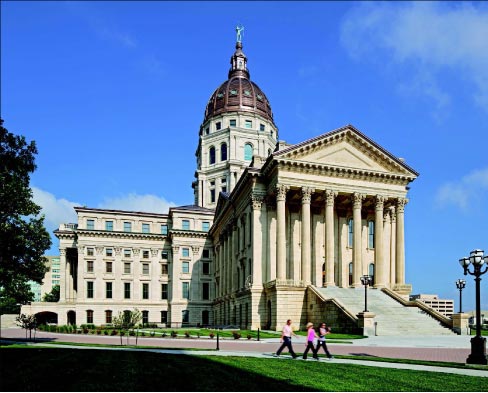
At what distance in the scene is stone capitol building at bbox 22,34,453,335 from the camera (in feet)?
159

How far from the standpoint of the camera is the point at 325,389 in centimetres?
1269

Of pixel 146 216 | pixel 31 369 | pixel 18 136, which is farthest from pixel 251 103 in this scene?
pixel 31 369

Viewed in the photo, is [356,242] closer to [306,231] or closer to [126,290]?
[306,231]

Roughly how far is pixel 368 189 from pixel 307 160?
27.0 feet

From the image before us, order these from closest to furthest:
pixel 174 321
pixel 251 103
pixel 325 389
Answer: pixel 325 389
pixel 174 321
pixel 251 103

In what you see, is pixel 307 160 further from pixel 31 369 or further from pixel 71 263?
pixel 71 263

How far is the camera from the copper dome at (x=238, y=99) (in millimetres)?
103500

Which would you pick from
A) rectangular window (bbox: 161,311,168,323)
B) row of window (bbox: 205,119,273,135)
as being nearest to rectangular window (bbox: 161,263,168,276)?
rectangular window (bbox: 161,311,168,323)

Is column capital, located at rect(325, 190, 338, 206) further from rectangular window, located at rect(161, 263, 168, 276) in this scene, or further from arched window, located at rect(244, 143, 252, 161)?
arched window, located at rect(244, 143, 252, 161)

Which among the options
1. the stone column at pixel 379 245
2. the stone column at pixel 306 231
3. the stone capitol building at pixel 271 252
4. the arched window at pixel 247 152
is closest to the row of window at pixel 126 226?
the stone capitol building at pixel 271 252

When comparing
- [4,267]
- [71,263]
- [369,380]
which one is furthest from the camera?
[71,263]

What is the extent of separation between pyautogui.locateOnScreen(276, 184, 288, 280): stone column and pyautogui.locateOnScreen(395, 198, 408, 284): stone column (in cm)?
1412

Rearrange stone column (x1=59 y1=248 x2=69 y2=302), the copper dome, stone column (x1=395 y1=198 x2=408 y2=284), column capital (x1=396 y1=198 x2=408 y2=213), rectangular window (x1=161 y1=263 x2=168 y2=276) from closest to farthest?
stone column (x1=395 y1=198 x2=408 y2=284), column capital (x1=396 y1=198 x2=408 y2=213), stone column (x1=59 y1=248 x2=69 y2=302), rectangular window (x1=161 y1=263 x2=168 y2=276), the copper dome

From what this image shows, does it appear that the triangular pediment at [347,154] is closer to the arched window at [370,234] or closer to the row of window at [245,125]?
the arched window at [370,234]
